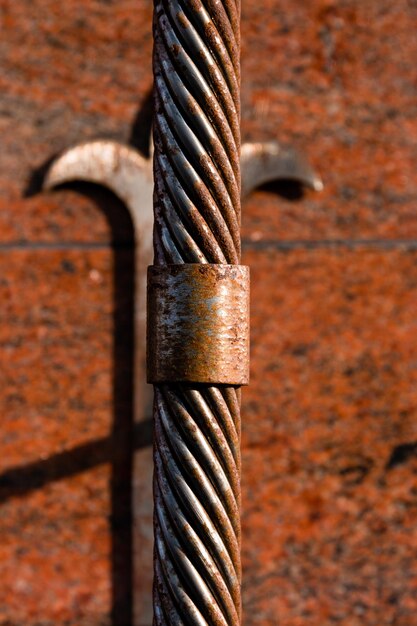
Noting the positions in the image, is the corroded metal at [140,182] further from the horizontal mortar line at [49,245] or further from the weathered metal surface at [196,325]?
the weathered metal surface at [196,325]

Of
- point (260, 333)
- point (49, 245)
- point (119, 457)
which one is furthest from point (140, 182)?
point (119, 457)

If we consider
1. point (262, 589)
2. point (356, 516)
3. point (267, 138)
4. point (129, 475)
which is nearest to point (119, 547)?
point (129, 475)

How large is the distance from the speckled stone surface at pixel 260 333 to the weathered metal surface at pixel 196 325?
59 centimetres

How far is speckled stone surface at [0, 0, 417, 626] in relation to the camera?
4.17 ft

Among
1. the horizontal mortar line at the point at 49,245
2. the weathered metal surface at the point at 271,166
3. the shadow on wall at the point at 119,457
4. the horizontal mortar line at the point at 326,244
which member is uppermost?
the weathered metal surface at the point at 271,166

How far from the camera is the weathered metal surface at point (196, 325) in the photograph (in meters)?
0.68

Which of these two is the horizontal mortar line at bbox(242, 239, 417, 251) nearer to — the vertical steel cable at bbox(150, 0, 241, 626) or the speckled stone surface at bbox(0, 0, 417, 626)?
the speckled stone surface at bbox(0, 0, 417, 626)

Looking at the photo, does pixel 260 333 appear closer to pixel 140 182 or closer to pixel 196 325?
pixel 140 182

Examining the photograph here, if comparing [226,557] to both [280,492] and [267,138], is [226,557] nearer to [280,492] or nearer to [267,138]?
[280,492]

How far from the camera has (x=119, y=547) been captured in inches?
50.2

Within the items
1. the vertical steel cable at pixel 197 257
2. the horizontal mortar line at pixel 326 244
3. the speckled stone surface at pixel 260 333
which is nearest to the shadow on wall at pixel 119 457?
the speckled stone surface at pixel 260 333

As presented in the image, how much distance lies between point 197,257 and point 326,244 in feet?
2.15

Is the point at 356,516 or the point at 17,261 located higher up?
the point at 17,261

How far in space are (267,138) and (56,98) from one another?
29 centimetres
